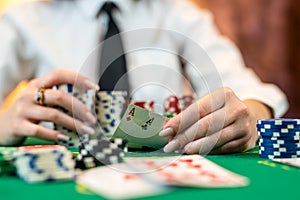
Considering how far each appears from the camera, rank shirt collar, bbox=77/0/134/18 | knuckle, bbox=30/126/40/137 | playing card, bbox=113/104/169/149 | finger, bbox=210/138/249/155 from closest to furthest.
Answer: playing card, bbox=113/104/169/149 → finger, bbox=210/138/249/155 → knuckle, bbox=30/126/40/137 → shirt collar, bbox=77/0/134/18

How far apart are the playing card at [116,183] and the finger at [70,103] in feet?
1.48

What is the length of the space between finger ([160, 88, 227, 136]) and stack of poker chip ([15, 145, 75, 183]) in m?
0.35

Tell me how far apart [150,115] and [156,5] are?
4.45 ft

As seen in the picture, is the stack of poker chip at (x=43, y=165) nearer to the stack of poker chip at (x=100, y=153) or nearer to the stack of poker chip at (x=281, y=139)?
the stack of poker chip at (x=100, y=153)

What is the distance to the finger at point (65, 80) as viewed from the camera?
138cm

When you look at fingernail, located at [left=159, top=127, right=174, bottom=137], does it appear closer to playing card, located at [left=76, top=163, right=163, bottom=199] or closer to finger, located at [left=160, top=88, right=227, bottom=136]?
finger, located at [left=160, top=88, right=227, bottom=136]

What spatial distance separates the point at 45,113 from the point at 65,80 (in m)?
0.12

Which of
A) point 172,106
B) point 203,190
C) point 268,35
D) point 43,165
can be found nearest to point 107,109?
point 172,106

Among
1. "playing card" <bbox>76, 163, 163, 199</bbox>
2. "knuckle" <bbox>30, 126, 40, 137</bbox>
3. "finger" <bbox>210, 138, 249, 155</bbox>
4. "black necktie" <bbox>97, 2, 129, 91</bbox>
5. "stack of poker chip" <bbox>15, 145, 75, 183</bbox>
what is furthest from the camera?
"black necktie" <bbox>97, 2, 129, 91</bbox>

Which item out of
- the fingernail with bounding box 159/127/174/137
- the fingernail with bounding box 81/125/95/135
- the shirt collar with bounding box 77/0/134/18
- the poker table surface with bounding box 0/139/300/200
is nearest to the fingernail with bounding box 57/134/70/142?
the fingernail with bounding box 81/125/95/135

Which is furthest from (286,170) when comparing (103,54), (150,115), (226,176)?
(103,54)

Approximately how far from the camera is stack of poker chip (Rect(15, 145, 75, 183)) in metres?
0.83

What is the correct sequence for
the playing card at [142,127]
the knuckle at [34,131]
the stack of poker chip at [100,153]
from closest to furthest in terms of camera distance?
the stack of poker chip at [100,153] < the playing card at [142,127] < the knuckle at [34,131]

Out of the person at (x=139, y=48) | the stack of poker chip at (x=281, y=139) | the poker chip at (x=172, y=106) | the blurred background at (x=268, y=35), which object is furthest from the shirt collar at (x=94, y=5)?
the blurred background at (x=268, y=35)
